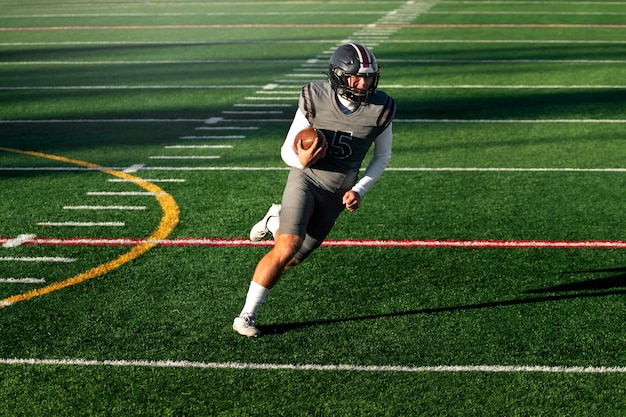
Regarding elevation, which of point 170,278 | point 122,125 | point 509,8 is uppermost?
point 170,278

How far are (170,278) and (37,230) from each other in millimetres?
1781

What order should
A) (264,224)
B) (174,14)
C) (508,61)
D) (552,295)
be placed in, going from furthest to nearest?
(174,14) < (508,61) < (552,295) < (264,224)

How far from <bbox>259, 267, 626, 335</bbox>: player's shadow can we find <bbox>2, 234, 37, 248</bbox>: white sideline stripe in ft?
8.99

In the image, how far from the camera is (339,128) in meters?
6.13

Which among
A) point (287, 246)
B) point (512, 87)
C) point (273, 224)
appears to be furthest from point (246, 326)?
point (512, 87)

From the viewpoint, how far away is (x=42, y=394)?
17.3 ft

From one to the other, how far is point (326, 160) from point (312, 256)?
1.66 meters

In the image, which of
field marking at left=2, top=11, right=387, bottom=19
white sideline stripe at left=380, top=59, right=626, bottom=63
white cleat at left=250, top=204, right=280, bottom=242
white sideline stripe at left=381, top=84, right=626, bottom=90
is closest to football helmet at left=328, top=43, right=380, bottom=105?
white cleat at left=250, top=204, right=280, bottom=242

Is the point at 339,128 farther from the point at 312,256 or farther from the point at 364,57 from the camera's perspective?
the point at 312,256

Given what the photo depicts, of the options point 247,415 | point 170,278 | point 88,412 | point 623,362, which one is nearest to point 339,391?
point 247,415

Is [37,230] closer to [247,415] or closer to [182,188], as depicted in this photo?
[182,188]

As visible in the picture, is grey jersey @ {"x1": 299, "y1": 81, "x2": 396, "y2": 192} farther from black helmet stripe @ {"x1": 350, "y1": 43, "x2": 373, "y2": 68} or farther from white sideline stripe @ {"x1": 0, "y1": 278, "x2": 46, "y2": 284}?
white sideline stripe @ {"x1": 0, "y1": 278, "x2": 46, "y2": 284}

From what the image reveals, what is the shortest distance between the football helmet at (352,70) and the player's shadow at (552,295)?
4.60 ft

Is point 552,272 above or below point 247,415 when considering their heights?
below
